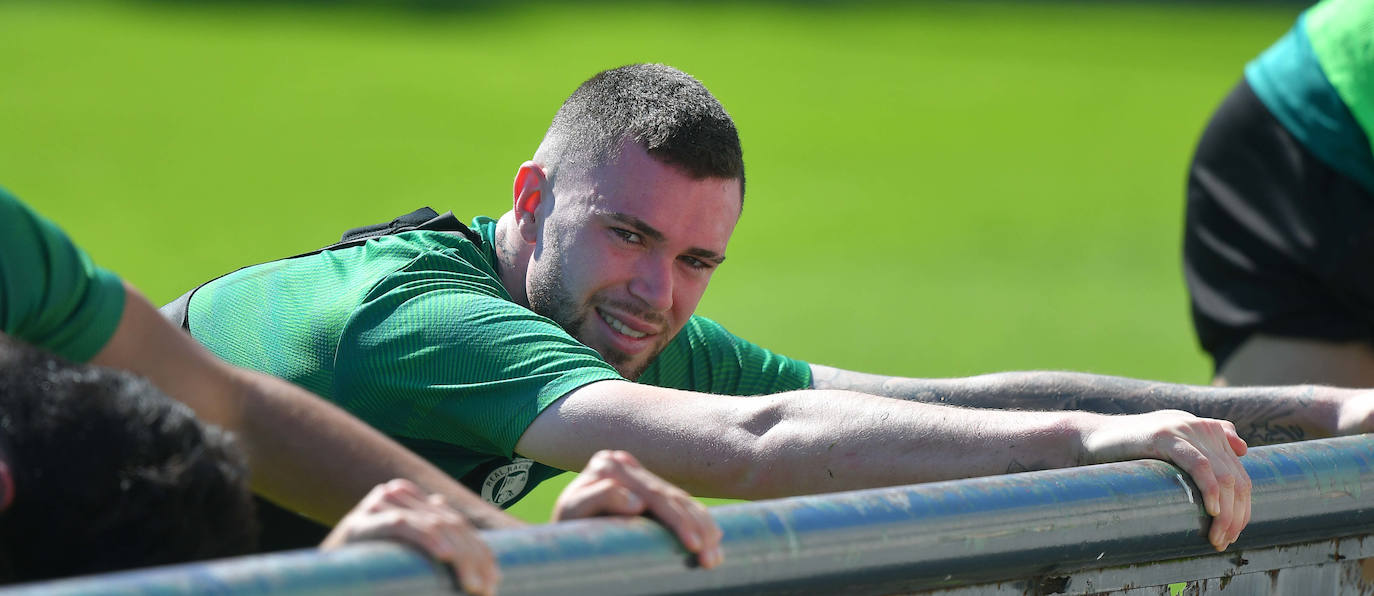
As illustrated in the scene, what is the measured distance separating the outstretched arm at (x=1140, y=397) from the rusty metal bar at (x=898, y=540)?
34.6 inches

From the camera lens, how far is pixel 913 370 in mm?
9875

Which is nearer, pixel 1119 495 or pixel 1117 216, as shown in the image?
pixel 1119 495

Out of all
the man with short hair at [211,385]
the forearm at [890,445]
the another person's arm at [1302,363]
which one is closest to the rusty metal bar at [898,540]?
the man with short hair at [211,385]

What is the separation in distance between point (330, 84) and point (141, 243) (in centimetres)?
505

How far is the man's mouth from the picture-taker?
107 inches

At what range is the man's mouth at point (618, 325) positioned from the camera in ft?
8.96

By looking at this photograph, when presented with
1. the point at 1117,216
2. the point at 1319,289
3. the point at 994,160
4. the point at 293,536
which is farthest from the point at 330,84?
the point at 293,536

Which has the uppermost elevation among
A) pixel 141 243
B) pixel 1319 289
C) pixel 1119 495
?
pixel 1119 495

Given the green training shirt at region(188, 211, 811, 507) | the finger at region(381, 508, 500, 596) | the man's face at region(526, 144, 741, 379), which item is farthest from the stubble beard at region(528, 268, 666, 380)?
the finger at region(381, 508, 500, 596)

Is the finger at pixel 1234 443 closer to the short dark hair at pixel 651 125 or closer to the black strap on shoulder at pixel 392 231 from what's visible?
the short dark hair at pixel 651 125

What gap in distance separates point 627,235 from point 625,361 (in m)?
0.23

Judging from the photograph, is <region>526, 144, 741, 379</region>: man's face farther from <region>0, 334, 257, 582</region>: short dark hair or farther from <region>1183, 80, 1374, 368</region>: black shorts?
<region>1183, 80, 1374, 368</region>: black shorts

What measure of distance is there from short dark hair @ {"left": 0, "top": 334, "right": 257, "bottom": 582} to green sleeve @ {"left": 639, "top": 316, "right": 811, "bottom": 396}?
59.6 inches

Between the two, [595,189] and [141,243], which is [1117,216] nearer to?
[141,243]
